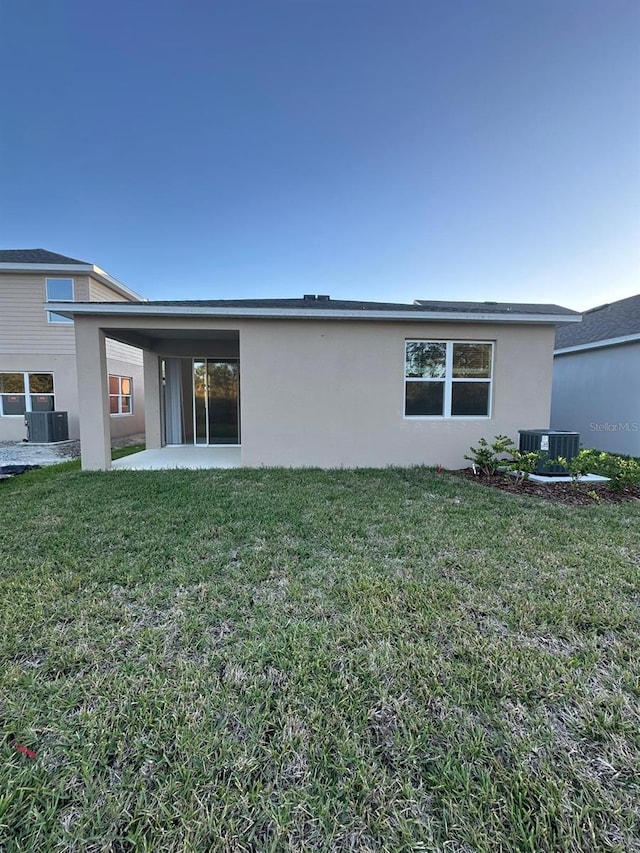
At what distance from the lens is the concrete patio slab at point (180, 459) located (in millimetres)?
8148

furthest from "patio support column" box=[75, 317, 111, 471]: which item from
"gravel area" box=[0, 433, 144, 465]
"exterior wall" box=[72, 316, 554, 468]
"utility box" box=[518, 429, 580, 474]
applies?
"utility box" box=[518, 429, 580, 474]

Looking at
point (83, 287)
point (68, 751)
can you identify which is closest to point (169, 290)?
point (83, 287)

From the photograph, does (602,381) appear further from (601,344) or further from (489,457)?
(489,457)

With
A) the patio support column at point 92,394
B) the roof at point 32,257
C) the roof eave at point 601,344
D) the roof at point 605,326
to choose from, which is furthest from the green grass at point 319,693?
the roof at point 32,257

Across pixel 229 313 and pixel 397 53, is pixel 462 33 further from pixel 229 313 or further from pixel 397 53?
pixel 229 313

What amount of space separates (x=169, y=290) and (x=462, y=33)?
17.2 meters

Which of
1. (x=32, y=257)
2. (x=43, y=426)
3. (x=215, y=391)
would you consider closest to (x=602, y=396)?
(x=215, y=391)

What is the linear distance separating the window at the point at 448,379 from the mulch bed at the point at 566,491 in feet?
5.88

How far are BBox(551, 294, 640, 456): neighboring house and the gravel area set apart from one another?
1510 centimetres

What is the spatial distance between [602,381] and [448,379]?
6.23 metres

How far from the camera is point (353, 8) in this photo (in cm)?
834

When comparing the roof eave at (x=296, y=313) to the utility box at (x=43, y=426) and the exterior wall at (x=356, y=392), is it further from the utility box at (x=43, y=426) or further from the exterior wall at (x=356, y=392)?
the utility box at (x=43, y=426)

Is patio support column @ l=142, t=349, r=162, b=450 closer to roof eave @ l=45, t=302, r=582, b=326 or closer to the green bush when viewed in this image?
roof eave @ l=45, t=302, r=582, b=326

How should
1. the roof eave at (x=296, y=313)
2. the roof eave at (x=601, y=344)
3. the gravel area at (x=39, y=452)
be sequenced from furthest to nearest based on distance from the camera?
the roof eave at (x=601, y=344) < the gravel area at (x=39, y=452) < the roof eave at (x=296, y=313)
